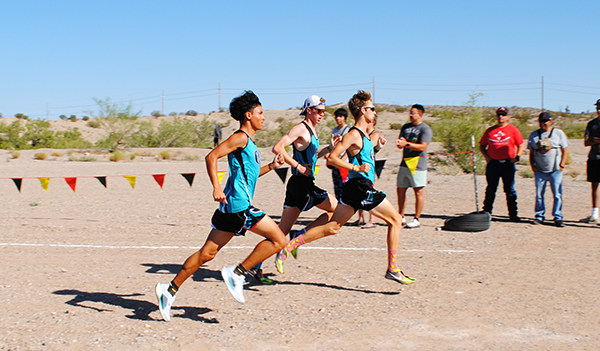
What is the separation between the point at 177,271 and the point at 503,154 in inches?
246

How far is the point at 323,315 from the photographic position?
560cm

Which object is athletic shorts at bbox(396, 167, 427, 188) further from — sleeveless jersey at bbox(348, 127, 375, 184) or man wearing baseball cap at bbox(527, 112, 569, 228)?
sleeveless jersey at bbox(348, 127, 375, 184)

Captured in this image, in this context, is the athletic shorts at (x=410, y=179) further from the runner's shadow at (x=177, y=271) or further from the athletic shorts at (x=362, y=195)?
the runner's shadow at (x=177, y=271)

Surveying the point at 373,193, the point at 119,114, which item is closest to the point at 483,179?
the point at 373,193

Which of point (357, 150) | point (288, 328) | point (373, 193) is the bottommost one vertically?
point (288, 328)

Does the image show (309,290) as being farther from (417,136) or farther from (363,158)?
(417,136)

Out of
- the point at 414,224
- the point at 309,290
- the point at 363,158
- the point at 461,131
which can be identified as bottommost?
the point at 309,290

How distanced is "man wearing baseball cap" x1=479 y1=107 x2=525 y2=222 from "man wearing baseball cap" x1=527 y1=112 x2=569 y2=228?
0.29 m

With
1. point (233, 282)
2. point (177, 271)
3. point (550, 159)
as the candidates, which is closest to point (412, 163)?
point (550, 159)

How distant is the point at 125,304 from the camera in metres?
5.98

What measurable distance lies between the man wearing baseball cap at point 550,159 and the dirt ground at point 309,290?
0.43 m

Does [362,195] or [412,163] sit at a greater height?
[412,163]

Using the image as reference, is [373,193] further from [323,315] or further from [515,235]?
[515,235]

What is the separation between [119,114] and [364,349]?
109 ft
